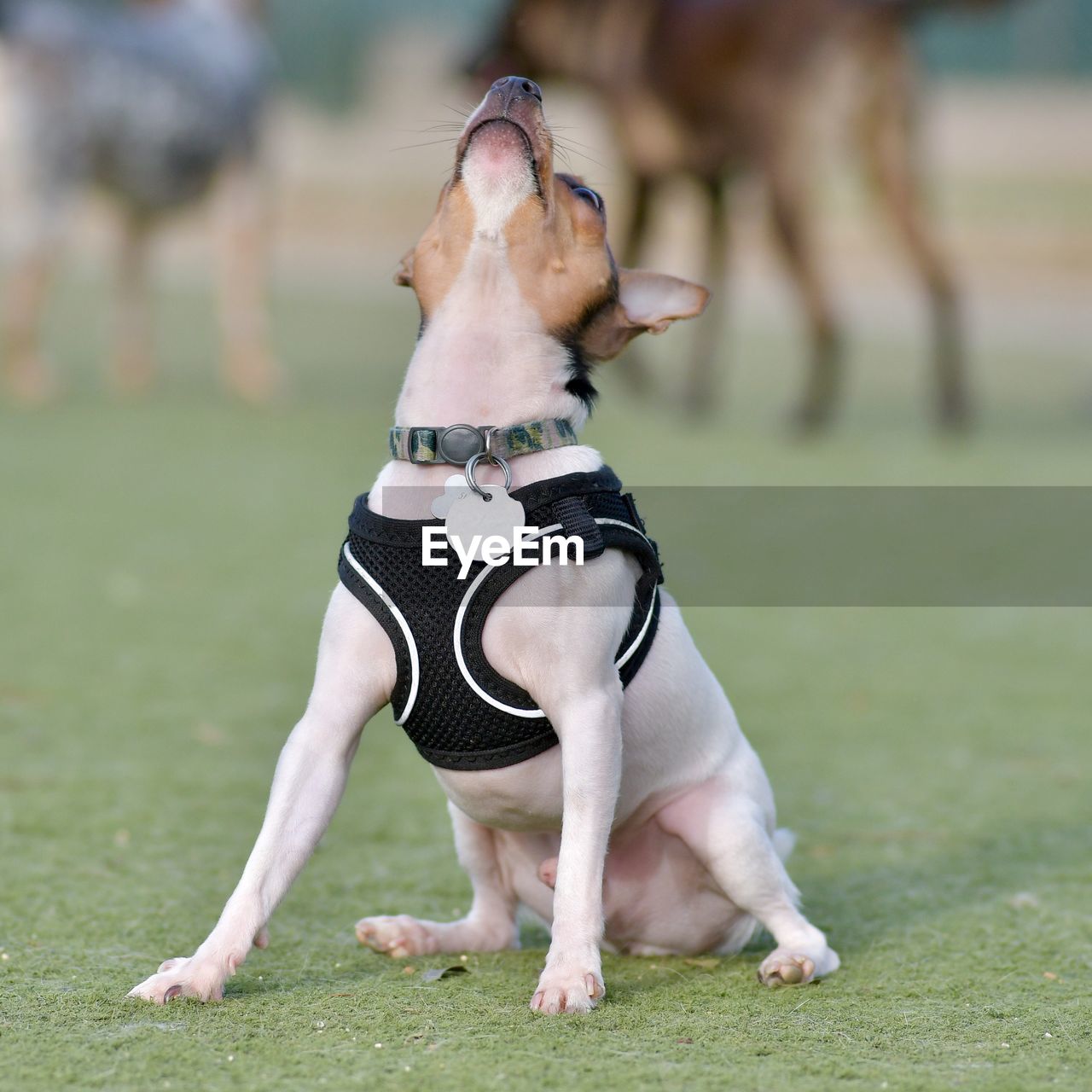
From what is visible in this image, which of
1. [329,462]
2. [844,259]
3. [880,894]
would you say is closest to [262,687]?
[880,894]

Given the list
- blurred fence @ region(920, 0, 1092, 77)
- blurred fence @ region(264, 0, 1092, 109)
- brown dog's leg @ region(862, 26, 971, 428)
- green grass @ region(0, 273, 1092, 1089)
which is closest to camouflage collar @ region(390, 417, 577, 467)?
green grass @ region(0, 273, 1092, 1089)

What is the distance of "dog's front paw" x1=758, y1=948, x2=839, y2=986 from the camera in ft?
6.58

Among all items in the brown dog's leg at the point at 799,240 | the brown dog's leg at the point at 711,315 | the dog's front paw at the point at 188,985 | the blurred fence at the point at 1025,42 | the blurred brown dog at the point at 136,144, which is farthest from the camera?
the blurred fence at the point at 1025,42

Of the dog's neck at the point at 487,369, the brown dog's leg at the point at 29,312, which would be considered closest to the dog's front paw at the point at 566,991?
the dog's neck at the point at 487,369

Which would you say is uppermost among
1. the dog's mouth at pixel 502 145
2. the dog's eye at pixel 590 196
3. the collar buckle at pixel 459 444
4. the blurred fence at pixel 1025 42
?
the blurred fence at pixel 1025 42

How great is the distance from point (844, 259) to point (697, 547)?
41.0 feet

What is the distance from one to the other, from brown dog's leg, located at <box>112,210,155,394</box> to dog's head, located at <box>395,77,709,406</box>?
6.52 metres

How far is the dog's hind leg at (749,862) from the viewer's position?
6.68 feet

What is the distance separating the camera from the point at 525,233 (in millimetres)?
1991

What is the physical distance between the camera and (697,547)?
5242 millimetres

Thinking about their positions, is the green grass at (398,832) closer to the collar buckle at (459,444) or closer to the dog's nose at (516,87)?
the collar buckle at (459,444)

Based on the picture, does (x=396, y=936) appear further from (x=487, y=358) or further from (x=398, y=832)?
(x=487, y=358)

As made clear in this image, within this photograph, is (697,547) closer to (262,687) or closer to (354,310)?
(262,687)

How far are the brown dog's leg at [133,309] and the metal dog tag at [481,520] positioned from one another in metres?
6.68
